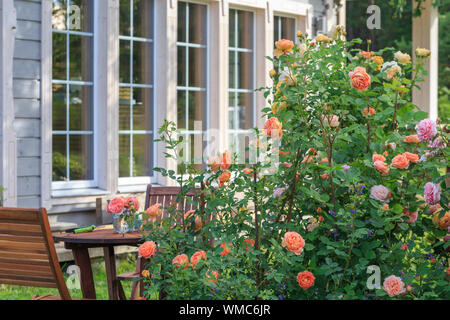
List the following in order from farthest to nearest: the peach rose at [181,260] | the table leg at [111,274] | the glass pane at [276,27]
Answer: the glass pane at [276,27], the table leg at [111,274], the peach rose at [181,260]

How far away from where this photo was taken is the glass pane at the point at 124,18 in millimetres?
6297

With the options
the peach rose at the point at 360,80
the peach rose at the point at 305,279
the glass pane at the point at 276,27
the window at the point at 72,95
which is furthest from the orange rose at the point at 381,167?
the glass pane at the point at 276,27

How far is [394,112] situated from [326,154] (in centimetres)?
36

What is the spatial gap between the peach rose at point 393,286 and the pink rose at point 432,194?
30cm

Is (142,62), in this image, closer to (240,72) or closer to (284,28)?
(240,72)

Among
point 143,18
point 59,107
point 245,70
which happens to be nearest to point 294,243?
point 59,107

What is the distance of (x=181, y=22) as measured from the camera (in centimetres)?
672

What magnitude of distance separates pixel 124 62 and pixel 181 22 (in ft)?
2.55

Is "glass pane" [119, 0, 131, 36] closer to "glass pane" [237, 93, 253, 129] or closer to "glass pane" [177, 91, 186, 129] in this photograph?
"glass pane" [177, 91, 186, 129]

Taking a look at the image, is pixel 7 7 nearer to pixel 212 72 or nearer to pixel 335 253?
pixel 212 72

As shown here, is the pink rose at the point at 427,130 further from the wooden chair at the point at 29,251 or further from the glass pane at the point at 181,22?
the glass pane at the point at 181,22

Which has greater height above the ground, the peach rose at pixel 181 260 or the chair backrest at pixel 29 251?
the peach rose at pixel 181 260

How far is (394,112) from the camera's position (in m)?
2.66

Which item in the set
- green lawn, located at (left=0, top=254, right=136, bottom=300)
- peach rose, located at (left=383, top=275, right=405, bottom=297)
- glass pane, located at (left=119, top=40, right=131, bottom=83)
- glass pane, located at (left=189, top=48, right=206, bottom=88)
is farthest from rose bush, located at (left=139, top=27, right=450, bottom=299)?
glass pane, located at (left=189, top=48, right=206, bottom=88)
